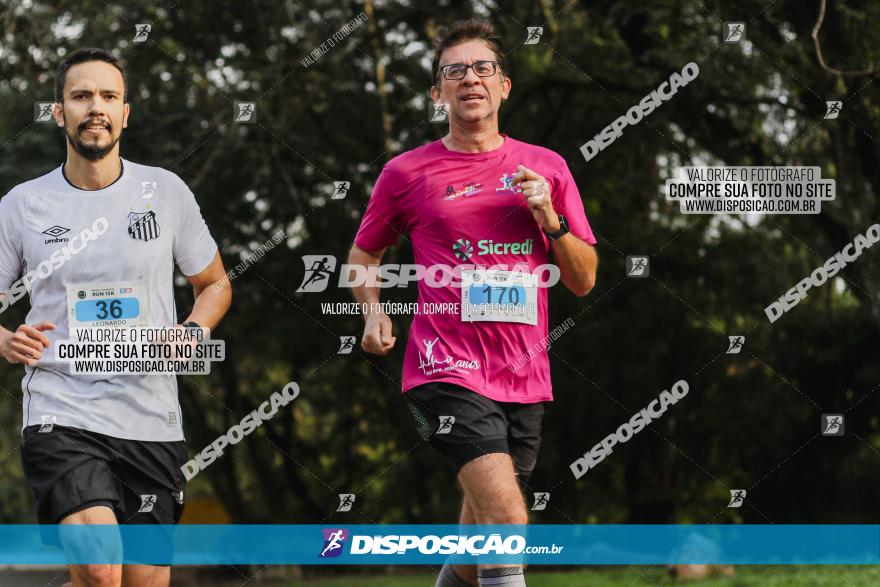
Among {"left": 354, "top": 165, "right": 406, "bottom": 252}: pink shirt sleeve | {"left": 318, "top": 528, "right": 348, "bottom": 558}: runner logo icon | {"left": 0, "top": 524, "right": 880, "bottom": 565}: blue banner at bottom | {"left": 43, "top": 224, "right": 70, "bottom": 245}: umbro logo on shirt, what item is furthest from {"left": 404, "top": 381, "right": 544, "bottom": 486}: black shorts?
{"left": 318, "top": 528, "right": 348, "bottom": 558}: runner logo icon

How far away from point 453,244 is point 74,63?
173cm

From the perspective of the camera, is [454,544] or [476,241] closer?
[476,241]

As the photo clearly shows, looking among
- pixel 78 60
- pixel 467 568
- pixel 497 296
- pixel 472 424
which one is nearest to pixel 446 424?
pixel 472 424

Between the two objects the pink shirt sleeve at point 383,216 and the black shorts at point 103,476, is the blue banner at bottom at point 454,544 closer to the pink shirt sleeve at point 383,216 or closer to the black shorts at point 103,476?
the black shorts at point 103,476

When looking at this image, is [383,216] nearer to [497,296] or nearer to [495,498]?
[497,296]

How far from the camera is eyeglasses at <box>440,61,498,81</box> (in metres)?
5.02

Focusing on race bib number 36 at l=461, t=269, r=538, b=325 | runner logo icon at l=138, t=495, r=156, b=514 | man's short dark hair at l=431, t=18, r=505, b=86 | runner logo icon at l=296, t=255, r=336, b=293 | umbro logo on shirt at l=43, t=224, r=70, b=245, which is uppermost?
runner logo icon at l=296, t=255, r=336, b=293

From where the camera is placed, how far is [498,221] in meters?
4.91

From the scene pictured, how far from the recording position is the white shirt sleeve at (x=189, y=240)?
5.09 metres

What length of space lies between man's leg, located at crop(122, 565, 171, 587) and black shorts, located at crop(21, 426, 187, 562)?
6cm

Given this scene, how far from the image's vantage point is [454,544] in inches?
204

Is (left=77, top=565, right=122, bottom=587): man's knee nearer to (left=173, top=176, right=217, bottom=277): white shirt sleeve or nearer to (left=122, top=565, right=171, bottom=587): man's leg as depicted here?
(left=122, top=565, right=171, bottom=587): man's leg

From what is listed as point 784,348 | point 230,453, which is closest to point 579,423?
point 784,348

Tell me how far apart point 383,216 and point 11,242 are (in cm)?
156
